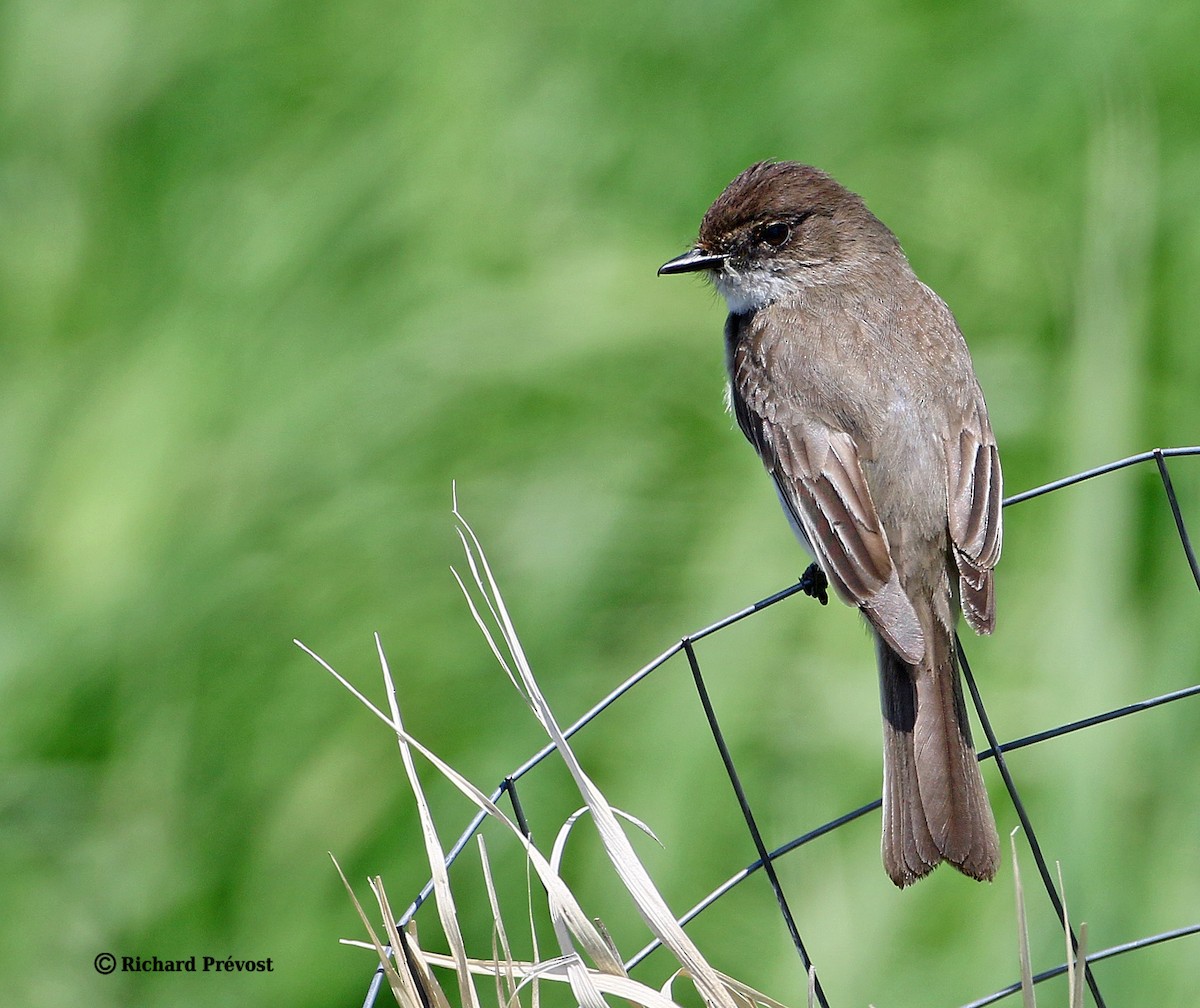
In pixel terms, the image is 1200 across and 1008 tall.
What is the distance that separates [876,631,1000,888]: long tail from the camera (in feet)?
8.00

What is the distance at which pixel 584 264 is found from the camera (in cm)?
423

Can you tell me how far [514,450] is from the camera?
4.10 metres

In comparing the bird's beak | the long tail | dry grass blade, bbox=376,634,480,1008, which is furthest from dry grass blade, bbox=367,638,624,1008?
the bird's beak

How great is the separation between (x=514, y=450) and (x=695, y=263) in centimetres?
96

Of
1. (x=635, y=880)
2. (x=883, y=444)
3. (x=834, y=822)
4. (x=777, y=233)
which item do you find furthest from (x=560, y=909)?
(x=777, y=233)

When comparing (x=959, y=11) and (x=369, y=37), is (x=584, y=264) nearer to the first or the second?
(x=369, y=37)

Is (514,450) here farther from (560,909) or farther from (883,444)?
(560,909)

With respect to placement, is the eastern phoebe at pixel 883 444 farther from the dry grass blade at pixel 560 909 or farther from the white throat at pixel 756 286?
the dry grass blade at pixel 560 909

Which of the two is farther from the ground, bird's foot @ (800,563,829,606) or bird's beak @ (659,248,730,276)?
bird's beak @ (659,248,730,276)

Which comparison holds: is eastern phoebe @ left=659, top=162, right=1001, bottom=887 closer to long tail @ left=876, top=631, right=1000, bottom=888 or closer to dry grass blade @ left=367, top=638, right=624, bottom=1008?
long tail @ left=876, top=631, right=1000, bottom=888

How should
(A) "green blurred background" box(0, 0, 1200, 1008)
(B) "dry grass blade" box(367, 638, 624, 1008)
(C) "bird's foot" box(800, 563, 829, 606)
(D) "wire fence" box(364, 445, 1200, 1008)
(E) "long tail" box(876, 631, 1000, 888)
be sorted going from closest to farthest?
(B) "dry grass blade" box(367, 638, 624, 1008) < (D) "wire fence" box(364, 445, 1200, 1008) < (E) "long tail" box(876, 631, 1000, 888) < (C) "bird's foot" box(800, 563, 829, 606) < (A) "green blurred background" box(0, 0, 1200, 1008)

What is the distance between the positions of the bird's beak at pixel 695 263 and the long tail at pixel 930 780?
98cm

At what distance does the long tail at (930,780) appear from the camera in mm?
2439

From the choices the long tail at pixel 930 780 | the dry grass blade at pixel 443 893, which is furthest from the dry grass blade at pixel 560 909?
the long tail at pixel 930 780
